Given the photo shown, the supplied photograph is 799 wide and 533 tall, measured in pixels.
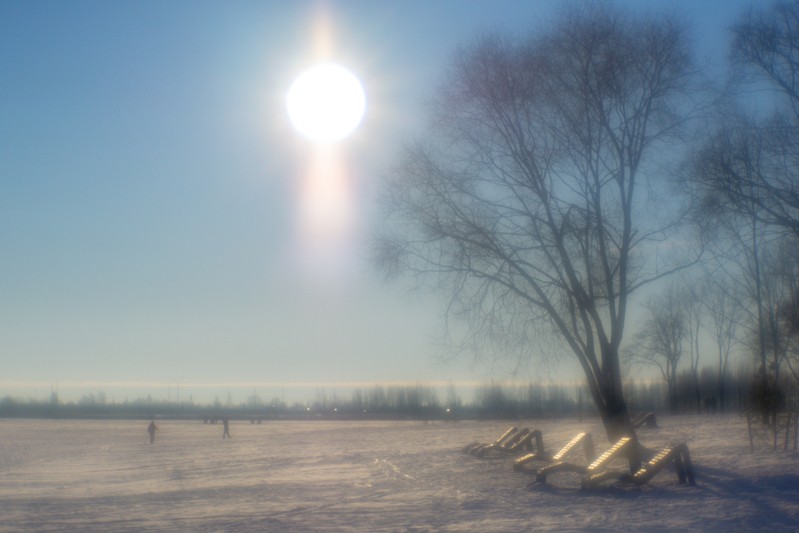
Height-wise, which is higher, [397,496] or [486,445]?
[486,445]

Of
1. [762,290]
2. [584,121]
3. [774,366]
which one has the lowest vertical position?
[774,366]

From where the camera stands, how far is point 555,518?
43.7 feet

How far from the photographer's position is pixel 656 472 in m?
16.4

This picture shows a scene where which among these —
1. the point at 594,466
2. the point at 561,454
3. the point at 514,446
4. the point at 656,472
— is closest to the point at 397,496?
the point at 594,466

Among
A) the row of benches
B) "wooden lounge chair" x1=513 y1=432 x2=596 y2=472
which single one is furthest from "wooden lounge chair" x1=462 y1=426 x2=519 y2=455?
the row of benches

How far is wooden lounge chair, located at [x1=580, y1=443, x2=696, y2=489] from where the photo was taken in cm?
1630

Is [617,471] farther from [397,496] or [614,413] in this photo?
[614,413]

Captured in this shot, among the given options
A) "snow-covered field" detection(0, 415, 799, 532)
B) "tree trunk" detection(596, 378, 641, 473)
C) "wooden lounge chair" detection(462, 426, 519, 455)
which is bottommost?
"snow-covered field" detection(0, 415, 799, 532)

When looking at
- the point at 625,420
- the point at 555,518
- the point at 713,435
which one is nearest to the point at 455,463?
the point at 625,420

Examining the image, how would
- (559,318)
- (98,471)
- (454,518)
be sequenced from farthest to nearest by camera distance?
(98,471), (559,318), (454,518)

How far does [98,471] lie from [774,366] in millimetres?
22553

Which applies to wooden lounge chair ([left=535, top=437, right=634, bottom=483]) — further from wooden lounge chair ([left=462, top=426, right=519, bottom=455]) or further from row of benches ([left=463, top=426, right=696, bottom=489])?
wooden lounge chair ([left=462, top=426, right=519, bottom=455])

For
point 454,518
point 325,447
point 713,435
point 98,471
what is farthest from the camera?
point 325,447

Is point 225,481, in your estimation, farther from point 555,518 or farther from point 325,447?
point 325,447
